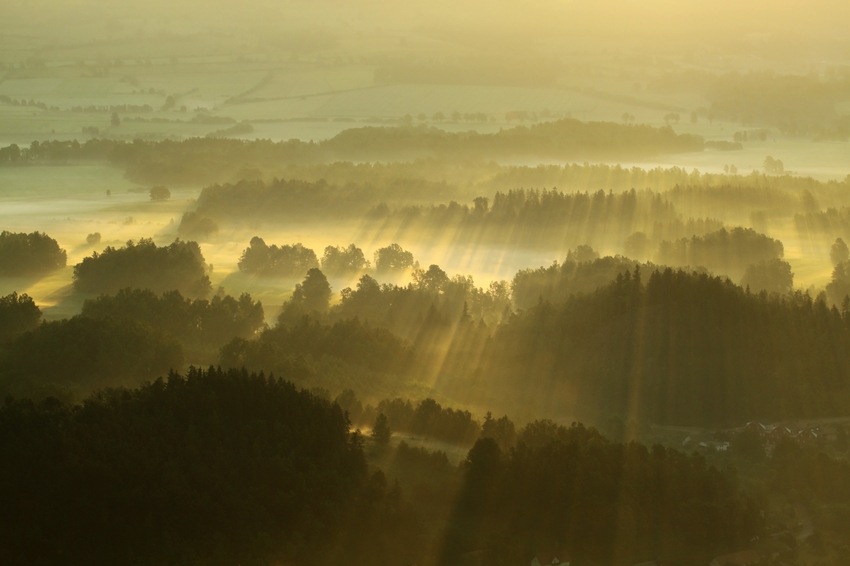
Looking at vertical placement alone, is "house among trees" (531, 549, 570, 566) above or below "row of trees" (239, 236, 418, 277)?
below

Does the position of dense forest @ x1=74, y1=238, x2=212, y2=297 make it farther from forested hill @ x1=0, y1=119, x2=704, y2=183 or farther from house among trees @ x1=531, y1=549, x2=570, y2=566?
forested hill @ x1=0, y1=119, x2=704, y2=183

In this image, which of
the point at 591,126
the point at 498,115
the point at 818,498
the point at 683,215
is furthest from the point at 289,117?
the point at 818,498

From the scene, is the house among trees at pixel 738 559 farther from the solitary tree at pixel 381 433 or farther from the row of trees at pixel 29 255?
the row of trees at pixel 29 255

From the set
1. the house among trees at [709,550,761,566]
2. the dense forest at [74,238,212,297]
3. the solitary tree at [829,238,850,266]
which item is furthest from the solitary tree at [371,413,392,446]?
the solitary tree at [829,238,850,266]

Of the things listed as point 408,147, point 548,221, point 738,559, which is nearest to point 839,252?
point 548,221

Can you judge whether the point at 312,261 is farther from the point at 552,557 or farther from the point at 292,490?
the point at 552,557

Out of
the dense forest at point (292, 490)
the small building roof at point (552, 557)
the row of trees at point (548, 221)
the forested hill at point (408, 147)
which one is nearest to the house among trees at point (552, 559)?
the small building roof at point (552, 557)

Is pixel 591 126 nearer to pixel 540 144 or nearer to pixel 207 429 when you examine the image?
pixel 540 144
